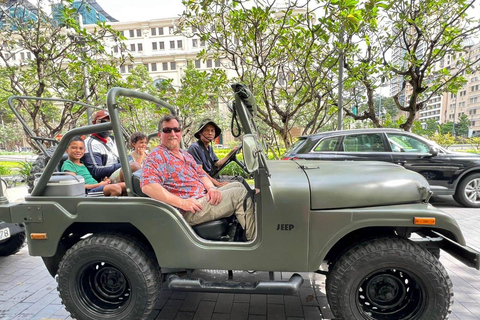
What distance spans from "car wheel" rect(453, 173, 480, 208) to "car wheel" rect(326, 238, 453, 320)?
16.1 feet

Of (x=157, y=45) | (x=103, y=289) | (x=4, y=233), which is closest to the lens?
(x=103, y=289)

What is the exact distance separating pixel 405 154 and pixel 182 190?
5202 millimetres

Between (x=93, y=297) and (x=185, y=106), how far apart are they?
27.2 ft

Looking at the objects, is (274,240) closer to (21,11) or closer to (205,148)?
(205,148)

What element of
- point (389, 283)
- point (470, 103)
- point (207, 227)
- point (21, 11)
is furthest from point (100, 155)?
point (470, 103)

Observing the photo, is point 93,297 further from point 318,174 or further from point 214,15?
point 214,15

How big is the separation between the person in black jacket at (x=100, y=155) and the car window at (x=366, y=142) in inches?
181

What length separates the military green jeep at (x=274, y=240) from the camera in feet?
6.52

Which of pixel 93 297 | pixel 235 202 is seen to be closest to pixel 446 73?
pixel 235 202

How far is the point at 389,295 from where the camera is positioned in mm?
2125

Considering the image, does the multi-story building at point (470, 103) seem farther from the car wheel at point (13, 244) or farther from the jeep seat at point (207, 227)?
the car wheel at point (13, 244)

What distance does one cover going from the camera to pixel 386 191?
2.04 meters

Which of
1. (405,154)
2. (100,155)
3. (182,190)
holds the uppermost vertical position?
(100,155)

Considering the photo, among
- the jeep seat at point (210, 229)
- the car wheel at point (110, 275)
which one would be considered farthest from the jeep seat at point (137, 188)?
the jeep seat at point (210, 229)
